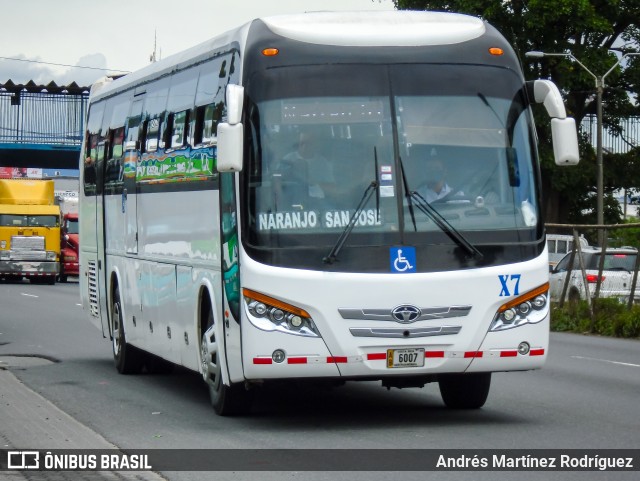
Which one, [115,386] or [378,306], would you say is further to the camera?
[115,386]

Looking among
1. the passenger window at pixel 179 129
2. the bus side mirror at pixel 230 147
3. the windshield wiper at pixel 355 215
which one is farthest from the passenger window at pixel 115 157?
the windshield wiper at pixel 355 215

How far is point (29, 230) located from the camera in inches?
2047

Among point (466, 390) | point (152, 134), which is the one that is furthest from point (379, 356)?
point (152, 134)

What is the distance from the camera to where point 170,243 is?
13492 mm

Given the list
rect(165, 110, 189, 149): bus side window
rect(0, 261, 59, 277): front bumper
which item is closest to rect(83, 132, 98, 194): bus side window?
rect(165, 110, 189, 149): bus side window

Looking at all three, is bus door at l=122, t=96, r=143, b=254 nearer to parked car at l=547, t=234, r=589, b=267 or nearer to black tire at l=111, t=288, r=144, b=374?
black tire at l=111, t=288, r=144, b=374

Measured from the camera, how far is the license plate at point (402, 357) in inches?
422

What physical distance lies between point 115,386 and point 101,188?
3254mm

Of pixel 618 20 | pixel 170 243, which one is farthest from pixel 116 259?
pixel 618 20

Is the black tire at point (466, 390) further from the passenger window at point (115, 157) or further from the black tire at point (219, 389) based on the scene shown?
the passenger window at point (115, 157)

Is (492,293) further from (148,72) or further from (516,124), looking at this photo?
(148,72)

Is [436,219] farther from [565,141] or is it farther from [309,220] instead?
[565,141]

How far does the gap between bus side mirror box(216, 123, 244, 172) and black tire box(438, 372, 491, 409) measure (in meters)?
2.75

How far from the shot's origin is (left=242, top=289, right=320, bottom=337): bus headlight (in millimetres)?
10656
